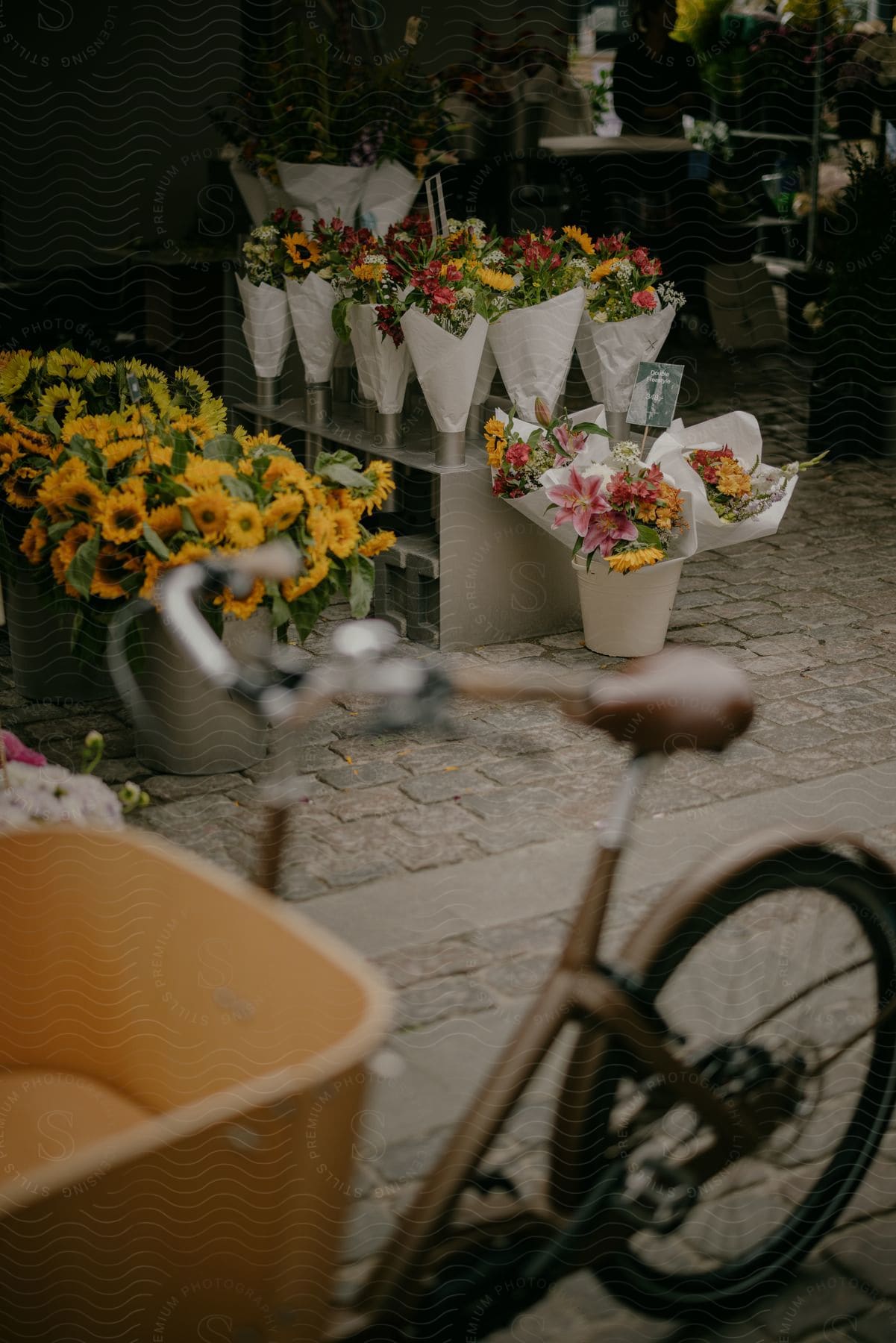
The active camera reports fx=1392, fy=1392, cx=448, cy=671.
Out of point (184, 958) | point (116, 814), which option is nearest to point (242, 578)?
point (116, 814)

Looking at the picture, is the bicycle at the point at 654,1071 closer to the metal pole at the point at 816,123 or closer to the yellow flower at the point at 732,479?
the yellow flower at the point at 732,479

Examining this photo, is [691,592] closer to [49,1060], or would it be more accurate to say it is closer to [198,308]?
[198,308]

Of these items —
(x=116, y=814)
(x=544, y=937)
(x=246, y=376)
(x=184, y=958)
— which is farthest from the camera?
(x=246, y=376)

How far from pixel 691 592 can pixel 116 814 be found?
3.34 m

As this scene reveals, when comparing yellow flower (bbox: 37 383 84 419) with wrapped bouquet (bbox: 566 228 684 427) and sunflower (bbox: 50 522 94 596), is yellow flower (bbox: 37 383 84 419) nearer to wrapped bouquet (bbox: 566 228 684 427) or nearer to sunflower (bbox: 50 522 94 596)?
sunflower (bbox: 50 522 94 596)

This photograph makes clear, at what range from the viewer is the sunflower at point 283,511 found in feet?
10.6

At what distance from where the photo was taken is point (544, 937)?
2627mm

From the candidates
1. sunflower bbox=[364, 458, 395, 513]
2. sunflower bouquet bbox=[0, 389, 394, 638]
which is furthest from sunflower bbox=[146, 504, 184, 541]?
sunflower bbox=[364, 458, 395, 513]

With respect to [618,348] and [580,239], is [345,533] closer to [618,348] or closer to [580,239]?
[618,348]

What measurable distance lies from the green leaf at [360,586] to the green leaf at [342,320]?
1.28 meters

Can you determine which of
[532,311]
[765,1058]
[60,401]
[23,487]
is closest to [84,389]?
[60,401]

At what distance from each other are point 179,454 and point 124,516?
0.77 ft

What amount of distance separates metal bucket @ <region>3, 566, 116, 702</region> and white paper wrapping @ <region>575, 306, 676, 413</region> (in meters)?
1.83

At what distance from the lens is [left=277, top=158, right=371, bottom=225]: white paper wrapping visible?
4855 mm
